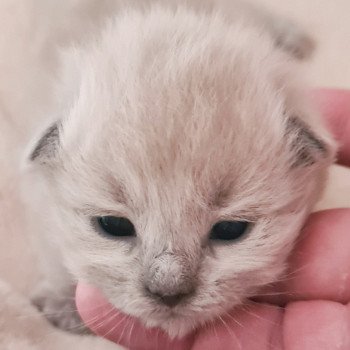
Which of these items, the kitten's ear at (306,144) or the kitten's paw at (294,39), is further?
A: the kitten's paw at (294,39)

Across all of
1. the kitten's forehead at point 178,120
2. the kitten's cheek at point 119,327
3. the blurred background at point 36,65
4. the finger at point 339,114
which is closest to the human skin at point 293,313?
the kitten's cheek at point 119,327

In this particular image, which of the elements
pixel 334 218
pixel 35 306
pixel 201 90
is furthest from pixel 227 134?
pixel 35 306

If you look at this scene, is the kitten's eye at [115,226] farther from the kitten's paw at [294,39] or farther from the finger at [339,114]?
the kitten's paw at [294,39]

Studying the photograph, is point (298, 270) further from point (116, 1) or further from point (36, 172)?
point (116, 1)

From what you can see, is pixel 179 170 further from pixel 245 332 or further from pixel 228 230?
pixel 245 332

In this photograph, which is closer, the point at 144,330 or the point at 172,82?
the point at 172,82

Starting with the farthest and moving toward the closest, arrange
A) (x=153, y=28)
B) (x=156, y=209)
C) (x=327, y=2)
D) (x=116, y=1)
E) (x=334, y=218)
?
(x=327, y=2)
(x=116, y=1)
(x=334, y=218)
(x=153, y=28)
(x=156, y=209)
